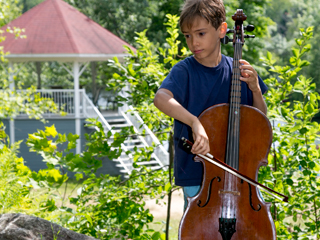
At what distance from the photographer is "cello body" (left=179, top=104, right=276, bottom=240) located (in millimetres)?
1958

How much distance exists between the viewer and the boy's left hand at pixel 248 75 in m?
2.09

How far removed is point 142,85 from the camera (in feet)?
11.8

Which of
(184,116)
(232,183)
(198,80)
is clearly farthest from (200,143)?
(198,80)

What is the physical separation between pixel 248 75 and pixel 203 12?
0.41m

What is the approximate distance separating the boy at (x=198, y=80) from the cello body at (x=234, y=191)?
12 centimetres

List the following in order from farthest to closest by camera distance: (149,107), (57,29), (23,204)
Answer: (57,29) < (149,107) < (23,204)

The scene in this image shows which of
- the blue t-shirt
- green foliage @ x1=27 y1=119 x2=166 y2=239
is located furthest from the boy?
green foliage @ x1=27 y1=119 x2=166 y2=239

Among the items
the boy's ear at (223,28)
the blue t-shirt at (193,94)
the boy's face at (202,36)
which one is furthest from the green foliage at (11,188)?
the boy's ear at (223,28)

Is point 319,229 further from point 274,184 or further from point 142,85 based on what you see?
point 142,85

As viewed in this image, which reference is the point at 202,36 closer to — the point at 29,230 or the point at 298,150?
the point at 298,150

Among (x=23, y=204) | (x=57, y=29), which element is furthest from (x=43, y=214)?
(x=57, y=29)

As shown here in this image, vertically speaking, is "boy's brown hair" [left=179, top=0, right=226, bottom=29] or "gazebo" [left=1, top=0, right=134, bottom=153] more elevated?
"gazebo" [left=1, top=0, right=134, bottom=153]

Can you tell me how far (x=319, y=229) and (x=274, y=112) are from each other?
1.00 m

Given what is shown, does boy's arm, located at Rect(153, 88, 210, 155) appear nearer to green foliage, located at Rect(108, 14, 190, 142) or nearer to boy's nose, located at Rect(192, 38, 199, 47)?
boy's nose, located at Rect(192, 38, 199, 47)
